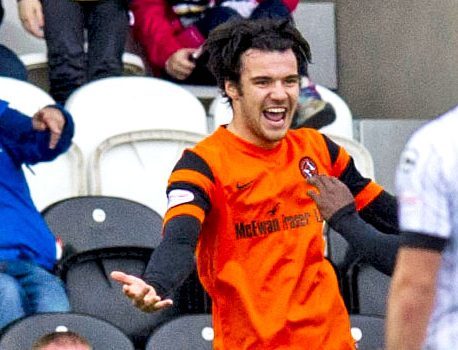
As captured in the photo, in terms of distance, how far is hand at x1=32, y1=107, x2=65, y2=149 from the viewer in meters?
5.23

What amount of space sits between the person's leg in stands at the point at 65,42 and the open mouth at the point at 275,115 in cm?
235

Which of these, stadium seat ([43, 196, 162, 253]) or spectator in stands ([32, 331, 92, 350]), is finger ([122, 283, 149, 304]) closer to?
spectator in stands ([32, 331, 92, 350])

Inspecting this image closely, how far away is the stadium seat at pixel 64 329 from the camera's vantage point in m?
4.92

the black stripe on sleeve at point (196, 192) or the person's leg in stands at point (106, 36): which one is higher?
the black stripe on sleeve at point (196, 192)

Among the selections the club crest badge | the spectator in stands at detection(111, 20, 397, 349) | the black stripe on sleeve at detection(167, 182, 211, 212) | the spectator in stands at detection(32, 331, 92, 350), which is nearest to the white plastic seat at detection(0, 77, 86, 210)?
the spectator in stands at detection(32, 331, 92, 350)

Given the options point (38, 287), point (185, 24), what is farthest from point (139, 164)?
point (38, 287)

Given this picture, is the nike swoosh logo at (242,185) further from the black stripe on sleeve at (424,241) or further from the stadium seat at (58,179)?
the stadium seat at (58,179)

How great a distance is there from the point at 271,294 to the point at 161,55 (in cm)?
306

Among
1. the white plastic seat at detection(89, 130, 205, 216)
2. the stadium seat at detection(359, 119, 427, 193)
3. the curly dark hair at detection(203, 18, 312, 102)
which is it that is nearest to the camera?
the curly dark hair at detection(203, 18, 312, 102)

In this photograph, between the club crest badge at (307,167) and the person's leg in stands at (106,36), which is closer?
the club crest badge at (307,167)

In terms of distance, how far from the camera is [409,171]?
275 centimetres

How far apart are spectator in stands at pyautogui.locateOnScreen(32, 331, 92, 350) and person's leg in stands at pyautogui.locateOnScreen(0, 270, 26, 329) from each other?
1.22 feet

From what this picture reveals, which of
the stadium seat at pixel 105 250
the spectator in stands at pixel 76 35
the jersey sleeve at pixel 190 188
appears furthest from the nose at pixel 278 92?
the spectator in stands at pixel 76 35

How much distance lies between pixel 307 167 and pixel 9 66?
102 inches
